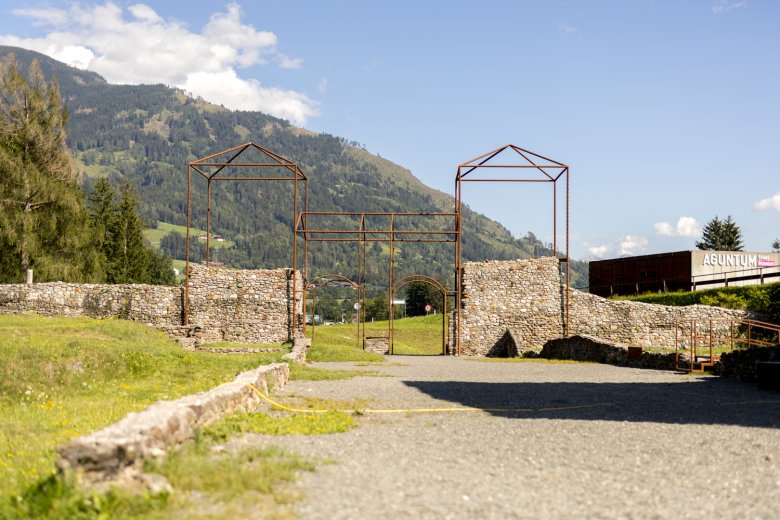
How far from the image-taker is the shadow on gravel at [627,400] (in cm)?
1166

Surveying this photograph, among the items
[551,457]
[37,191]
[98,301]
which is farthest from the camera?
[37,191]

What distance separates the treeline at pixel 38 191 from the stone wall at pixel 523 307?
70.3 ft

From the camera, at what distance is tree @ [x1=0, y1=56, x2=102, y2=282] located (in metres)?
38.8

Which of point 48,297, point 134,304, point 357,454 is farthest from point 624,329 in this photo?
point 357,454

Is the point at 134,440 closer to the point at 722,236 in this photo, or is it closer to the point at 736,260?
the point at 736,260

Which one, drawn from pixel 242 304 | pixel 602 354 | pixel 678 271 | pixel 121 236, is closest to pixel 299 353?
pixel 242 304

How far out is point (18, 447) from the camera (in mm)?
8734

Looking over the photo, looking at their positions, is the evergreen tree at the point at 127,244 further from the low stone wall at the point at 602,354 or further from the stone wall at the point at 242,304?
the low stone wall at the point at 602,354

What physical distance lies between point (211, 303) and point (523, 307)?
46.3ft

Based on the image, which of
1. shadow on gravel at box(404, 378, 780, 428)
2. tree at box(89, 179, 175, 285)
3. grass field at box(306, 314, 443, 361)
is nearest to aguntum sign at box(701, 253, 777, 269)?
grass field at box(306, 314, 443, 361)

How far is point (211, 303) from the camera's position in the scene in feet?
108

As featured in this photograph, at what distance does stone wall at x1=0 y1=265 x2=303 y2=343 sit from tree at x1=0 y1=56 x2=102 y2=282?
795 centimetres

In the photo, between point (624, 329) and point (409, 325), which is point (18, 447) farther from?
point (409, 325)

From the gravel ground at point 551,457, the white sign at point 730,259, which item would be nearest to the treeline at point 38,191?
the gravel ground at point 551,457
